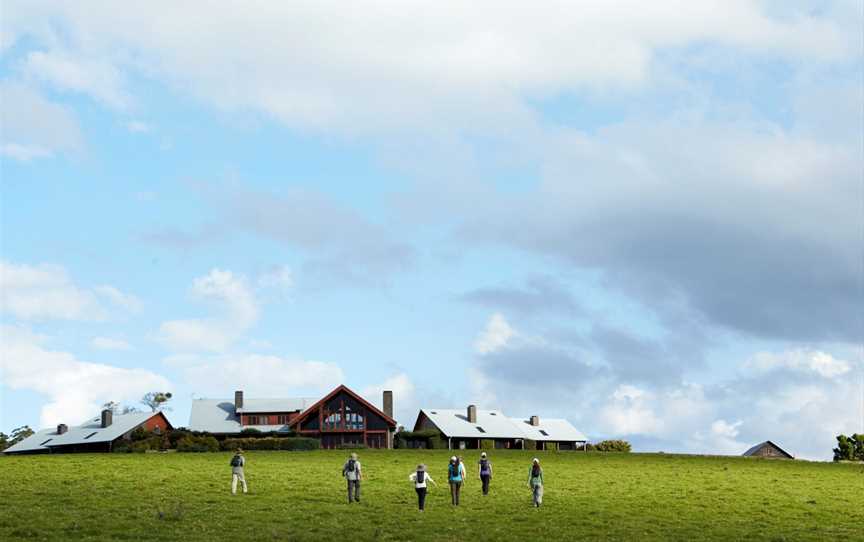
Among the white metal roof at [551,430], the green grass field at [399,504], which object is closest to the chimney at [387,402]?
the white metal roof at [551,430]

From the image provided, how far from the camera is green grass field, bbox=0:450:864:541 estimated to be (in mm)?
35656

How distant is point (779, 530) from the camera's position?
3938 cm

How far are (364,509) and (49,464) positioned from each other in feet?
103

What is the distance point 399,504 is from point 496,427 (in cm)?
7823

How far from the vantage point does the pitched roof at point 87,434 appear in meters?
110

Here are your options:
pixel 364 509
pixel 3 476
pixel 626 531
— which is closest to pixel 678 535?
pixel 626 531

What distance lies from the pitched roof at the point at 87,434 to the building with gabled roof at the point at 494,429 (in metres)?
32.7

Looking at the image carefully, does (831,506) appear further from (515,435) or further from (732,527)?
(515,435)

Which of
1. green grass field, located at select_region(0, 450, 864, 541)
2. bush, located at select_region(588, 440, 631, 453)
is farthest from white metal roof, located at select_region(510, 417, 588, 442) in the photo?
green grass field, located at select_region(0, 450, 864, 541)

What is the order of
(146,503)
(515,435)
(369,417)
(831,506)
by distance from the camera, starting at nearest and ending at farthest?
1. (146,503)
2. (831,506)
3. (369,417)
4. (515,435)

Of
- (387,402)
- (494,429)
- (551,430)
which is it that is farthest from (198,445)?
(551,430)

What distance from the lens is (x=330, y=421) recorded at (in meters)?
106

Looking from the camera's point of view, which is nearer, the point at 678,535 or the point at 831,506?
the point at 678,535

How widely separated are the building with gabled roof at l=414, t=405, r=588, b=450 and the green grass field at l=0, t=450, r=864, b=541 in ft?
151
